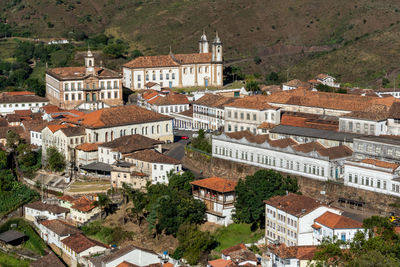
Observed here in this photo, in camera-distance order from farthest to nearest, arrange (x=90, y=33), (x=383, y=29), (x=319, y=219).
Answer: (x=90, y=33)
(x=383, y=29)
(x=319, y=219)

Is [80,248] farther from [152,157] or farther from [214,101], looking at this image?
[214,101]

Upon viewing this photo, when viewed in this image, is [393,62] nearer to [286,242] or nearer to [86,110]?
[86,110]

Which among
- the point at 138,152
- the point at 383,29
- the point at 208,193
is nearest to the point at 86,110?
the point at 138,152

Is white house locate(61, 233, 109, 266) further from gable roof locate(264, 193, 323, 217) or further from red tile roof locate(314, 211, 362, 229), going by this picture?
red tile roof locate(314, 211, 362, 229)

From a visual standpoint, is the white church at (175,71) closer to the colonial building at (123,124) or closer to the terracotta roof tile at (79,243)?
the colonial building at (123,124)

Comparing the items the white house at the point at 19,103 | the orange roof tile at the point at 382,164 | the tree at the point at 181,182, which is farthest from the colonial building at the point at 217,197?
the white house at the point at 19,103
